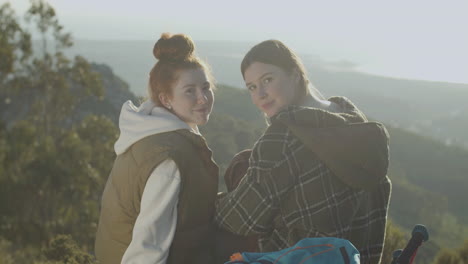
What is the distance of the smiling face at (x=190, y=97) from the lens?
2.30 metres

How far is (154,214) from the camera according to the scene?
196 cm

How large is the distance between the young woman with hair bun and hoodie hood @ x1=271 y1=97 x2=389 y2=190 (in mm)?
460

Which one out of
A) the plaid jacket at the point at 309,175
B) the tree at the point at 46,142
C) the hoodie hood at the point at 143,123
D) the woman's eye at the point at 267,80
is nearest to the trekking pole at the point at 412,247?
the plaid jacket at the point at 309,175

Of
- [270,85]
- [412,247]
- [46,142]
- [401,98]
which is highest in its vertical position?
[270,85]

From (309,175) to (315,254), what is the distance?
434mm

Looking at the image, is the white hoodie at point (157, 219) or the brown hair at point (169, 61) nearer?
the white hoodie at point (157, 219)

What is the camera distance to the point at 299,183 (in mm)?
1962

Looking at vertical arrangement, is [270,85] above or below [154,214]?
above

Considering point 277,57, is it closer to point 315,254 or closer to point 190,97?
point 190,97

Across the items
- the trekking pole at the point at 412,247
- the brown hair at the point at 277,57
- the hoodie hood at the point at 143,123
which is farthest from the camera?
the brown hair at the point at 277,57

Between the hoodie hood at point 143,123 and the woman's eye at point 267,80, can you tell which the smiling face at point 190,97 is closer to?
the hoodie hood at point 143,123

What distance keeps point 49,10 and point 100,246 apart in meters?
11.6

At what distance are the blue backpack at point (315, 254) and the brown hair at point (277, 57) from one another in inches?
36.6

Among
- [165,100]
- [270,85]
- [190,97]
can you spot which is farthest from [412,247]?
[165,100]
